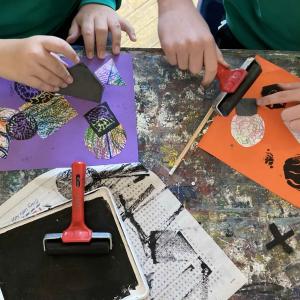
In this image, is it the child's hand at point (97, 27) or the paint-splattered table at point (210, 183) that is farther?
the child's hand at point (97, 27)

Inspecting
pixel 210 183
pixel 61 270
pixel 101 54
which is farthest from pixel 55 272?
pixel 101 54

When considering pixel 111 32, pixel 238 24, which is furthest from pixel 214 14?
pixel 111 32

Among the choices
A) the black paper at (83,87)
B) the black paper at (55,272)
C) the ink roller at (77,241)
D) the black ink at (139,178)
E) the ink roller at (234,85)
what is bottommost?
the black paper at (55,272)

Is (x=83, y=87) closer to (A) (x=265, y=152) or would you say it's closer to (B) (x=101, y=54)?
(B) (x=101, y=54)

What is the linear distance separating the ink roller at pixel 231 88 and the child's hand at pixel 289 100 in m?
0.04

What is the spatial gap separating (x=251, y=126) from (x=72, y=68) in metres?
0.35

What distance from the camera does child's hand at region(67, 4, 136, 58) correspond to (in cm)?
83

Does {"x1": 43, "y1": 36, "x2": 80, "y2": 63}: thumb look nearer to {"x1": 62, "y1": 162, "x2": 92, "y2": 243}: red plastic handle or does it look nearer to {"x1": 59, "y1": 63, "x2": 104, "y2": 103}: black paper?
{"x1": 59, "y1": 63, "x2": 104, "y2": 103}: black paper

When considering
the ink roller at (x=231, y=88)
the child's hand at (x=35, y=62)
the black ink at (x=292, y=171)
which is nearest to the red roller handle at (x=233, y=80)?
the ink roller at (x=231, y=88)

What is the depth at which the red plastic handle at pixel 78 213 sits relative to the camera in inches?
26.7

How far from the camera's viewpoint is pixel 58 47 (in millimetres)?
755

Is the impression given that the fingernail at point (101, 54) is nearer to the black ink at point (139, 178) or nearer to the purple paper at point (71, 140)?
the purple paper at point (71, 140)

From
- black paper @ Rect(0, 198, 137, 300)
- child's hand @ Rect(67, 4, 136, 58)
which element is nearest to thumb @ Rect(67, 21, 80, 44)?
child's hand @ Rect(67, 4, 136, 58)

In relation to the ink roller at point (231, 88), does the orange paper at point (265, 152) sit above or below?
below
